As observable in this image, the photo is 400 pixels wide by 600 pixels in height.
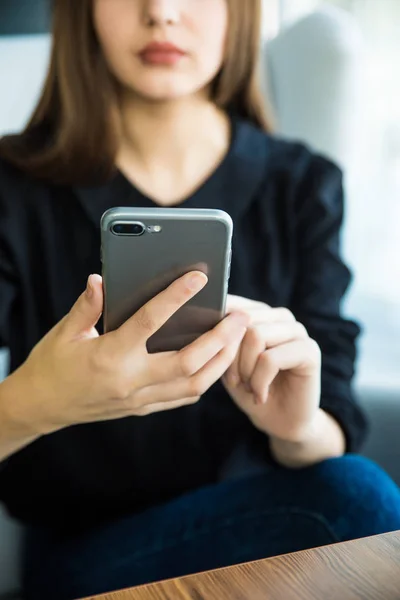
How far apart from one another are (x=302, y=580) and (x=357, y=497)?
209 mm

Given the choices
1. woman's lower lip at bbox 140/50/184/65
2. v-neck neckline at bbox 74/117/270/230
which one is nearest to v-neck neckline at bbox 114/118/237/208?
v-neck neckline at bbox 74/117/270/230

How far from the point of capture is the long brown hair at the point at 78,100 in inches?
24.3

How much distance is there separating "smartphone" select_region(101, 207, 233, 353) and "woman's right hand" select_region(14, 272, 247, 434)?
0.04 ft

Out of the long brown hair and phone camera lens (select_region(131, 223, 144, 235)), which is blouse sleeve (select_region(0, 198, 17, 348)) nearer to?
the long brown hair

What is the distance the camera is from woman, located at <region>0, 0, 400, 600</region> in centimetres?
56

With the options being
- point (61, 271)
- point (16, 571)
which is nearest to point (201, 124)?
point (61, 271)

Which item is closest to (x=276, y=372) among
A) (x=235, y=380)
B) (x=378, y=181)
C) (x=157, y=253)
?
(x=235, y=380)

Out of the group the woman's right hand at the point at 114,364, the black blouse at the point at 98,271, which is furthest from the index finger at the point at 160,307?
the black blouse at the point at 98,271

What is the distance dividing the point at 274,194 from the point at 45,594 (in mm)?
462

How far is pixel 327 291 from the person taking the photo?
0.64 metres

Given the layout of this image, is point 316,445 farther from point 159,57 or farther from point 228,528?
point 159,57

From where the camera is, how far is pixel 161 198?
2.06ft

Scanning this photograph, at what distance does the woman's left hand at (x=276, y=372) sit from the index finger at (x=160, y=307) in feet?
0.28

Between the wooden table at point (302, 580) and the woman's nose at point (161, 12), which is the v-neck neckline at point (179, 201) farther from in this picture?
the wooden table at point (302, 580)
